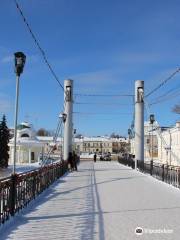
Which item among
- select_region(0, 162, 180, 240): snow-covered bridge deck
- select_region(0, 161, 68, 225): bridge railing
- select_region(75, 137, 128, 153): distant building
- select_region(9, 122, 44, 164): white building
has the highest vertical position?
select_region(75, 137, 128, 153): distant building

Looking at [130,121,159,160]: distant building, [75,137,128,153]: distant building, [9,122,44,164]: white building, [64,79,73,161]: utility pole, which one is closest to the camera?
[64,79,73,161]: utility pole

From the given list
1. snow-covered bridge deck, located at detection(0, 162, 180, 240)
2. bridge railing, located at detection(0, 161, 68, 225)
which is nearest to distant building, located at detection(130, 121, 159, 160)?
snow-covered bridge deck, located at detection(0, 162, 180, 240)

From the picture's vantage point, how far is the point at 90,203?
14125mm

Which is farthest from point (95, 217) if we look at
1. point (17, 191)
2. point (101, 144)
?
point (101, 144)

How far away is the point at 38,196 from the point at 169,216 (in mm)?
5535

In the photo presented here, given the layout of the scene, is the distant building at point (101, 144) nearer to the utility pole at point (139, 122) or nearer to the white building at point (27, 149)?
the white building at point (27, 149)

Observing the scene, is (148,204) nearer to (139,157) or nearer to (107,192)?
(107,192)

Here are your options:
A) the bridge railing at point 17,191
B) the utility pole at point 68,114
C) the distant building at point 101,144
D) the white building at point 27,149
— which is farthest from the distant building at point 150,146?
the distant building at point 101,144

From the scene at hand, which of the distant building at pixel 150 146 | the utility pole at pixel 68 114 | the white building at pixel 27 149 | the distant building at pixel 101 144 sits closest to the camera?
the utility pole at pixel 68 114

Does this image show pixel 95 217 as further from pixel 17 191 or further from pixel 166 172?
pixel 166 172

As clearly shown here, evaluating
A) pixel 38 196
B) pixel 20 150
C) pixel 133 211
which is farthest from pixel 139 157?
pixel 20 150

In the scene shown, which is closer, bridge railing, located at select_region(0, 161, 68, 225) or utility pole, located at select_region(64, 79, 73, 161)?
bridge railing, located at select_region(0, 161, 68, 225)

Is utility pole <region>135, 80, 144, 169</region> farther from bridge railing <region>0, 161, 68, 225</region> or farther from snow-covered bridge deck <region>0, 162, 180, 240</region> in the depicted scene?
bridge railing <region>0, 161, 68, 225</region>

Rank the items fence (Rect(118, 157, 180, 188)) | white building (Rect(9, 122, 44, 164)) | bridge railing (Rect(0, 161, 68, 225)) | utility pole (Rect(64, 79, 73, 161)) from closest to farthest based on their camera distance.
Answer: bridge railing (Rect(0, 161, 68, 225)) < fence (Rect(118, 157, 180, 188)) < utility pole (Rect(64, 79, 73, 161)) < white building (Rect(9, 122, 44, 164))
